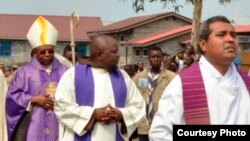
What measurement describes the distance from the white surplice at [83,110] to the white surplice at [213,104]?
1701mm

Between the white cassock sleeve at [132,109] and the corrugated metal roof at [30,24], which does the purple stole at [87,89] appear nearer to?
the white cassock sleeve at [132,109]

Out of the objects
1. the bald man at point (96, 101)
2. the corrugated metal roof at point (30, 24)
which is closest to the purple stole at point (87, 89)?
the bald man at point (96, 101)

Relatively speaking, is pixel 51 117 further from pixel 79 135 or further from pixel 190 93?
pixel 190 93

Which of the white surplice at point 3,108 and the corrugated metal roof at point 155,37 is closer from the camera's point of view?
the white surplice at point 3,108

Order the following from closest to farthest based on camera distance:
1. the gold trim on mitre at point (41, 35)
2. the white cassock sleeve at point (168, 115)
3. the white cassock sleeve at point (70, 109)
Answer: the white cassock sleeve at point (168, 115), the white cassock sleeve at point (70, 109), the gold trim on mitre at point (41, 35)

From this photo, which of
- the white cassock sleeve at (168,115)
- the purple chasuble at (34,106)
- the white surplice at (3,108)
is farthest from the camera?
the white surplice at (3,108)

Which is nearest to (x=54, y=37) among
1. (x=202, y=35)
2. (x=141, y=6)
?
(x=202, y=35)

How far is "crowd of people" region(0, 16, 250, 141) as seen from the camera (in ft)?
15.3

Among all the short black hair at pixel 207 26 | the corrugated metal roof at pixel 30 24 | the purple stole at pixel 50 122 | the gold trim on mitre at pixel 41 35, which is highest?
the corrugated metal roof at pixel 30 24

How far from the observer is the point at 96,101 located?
20.9 ft

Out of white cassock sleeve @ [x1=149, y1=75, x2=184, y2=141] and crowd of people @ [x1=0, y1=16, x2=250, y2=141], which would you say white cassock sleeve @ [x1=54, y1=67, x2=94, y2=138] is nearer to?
crowd of people @ [x1=0, y1=16, x2=250, y2=141]

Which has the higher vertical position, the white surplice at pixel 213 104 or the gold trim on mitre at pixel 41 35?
the gold trim on mitre at pixel 41 35

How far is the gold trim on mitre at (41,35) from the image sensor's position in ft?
24.9

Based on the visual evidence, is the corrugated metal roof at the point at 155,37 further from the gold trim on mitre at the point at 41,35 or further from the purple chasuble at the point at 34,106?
the purple chasuble at the point at 34,106
